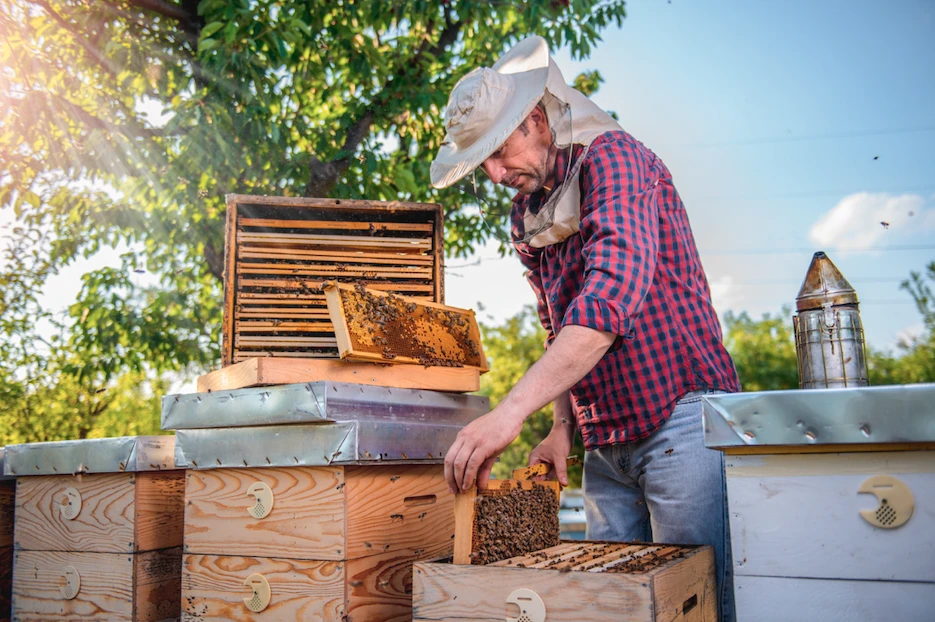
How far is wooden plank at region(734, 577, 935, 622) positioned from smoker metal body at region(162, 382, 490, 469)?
1.04 meters

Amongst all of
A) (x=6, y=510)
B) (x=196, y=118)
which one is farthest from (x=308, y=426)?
(x=196, y=118)

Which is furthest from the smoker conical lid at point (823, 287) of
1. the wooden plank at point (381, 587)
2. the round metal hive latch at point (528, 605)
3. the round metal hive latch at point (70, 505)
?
the round metal hive latch at point (70, 505)

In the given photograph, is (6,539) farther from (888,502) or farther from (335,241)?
(888,502)

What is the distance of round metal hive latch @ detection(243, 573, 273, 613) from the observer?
6.86 ft

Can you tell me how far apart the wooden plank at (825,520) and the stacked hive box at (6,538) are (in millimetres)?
2874

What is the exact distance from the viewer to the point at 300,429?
2092 mm

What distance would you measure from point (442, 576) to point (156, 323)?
5.19 meters

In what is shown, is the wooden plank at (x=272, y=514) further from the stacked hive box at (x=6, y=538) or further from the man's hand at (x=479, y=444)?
the stacked hive box at (x=6, y=538)

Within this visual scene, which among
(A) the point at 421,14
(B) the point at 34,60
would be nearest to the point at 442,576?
(A) the point at 421,14

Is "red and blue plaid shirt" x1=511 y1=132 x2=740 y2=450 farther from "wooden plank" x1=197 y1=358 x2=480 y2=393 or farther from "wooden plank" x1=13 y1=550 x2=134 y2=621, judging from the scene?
"wooden plank" x1=13 y1=550 x2=134 y2=621

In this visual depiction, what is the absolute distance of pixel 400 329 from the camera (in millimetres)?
2447

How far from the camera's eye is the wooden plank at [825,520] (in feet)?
4.31

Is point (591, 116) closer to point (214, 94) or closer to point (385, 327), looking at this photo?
point (385, 327)

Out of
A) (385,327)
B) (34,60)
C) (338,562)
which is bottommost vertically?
(338,562)
